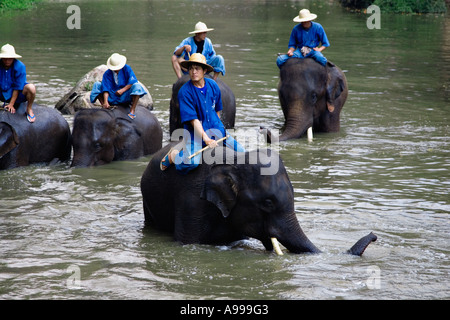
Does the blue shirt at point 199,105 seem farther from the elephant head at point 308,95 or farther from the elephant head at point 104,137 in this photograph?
the elephant head at point 308,95

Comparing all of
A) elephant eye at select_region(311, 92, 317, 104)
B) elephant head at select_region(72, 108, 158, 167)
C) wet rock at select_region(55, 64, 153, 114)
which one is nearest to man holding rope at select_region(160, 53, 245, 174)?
elephant head at select_region(72, 108, 158, 167)

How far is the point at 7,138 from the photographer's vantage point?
33.7ft

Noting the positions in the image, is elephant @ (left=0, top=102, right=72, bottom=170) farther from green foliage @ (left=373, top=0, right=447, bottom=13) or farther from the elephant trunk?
green foliage @ (left=373, top=0, right=447, bottom=13)

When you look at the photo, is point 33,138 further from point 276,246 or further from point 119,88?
point 276,246

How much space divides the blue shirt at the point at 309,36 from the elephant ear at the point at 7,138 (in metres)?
4.82

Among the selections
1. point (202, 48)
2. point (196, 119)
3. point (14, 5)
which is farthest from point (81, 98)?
point (14, 5)

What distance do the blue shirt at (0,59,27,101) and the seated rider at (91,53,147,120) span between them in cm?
111

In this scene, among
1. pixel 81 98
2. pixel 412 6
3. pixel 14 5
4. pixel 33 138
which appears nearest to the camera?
pixel 33 138

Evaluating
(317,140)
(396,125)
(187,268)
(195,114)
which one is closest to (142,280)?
(187,268)

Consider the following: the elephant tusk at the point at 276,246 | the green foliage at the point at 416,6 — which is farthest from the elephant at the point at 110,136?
the green foliage at the point at 416,6

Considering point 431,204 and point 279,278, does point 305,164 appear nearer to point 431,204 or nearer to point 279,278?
point 431,204

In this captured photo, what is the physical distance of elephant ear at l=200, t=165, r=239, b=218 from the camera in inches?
267

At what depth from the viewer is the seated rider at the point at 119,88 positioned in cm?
1092

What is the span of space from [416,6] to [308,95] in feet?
88.2
